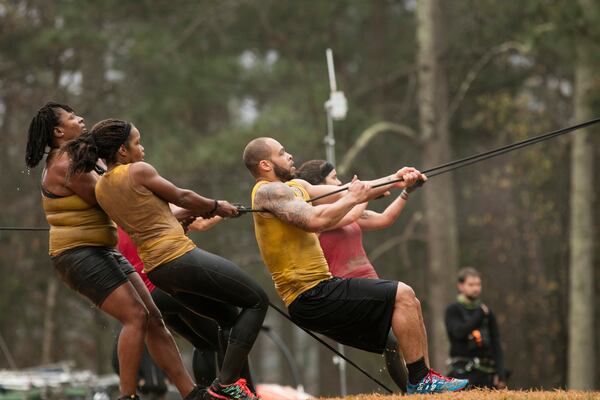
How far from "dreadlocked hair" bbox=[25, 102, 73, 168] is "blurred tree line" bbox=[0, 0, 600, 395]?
13.7 m

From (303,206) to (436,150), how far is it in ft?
43.4

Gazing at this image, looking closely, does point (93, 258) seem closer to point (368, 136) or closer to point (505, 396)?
point (505, 396)

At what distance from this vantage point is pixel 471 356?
11.2 meters

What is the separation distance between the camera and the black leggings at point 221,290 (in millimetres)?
7281

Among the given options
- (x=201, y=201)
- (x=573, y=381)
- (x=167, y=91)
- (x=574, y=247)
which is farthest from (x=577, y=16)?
(x=201, y=201)

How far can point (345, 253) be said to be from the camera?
8.85m

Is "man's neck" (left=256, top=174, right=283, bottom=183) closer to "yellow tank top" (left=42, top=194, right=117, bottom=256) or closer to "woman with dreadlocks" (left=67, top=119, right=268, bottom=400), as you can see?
"woman with dreadlocks" (left=67, top=119, right=268, bottom=400)

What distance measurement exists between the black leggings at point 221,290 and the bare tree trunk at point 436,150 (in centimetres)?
1313

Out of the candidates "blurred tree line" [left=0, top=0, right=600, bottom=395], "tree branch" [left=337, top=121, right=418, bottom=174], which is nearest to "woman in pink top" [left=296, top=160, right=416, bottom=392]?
"tree branch" [left=337, top=121, right=418, bottom=174]

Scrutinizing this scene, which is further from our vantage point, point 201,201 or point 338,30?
point 338,30

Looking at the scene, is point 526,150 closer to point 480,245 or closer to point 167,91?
point 480,245

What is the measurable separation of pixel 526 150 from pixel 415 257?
4229mm

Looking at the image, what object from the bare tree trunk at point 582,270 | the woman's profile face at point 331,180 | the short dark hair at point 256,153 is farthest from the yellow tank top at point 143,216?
the bare tree trunk at point 582,270

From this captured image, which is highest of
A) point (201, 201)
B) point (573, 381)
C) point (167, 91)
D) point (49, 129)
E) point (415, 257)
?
point (167, 91)
